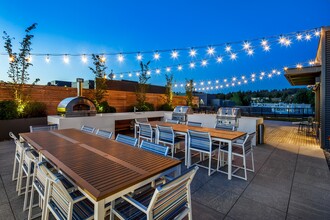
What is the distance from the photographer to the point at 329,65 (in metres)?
4.89

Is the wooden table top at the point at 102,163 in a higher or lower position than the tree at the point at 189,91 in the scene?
lower

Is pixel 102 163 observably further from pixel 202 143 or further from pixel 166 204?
pixel 202 143

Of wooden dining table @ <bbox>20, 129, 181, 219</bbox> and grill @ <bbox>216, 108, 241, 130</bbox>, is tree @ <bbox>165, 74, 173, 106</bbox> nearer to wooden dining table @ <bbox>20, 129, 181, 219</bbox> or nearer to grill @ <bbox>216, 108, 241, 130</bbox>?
grill @ <bbox>216, 108, 241, 130</bbox>

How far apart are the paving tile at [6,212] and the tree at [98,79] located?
4.64 m

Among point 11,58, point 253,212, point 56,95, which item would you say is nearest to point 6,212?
point 253,212

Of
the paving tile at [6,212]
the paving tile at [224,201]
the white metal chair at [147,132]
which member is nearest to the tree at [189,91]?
the white metal chair at [147,132]

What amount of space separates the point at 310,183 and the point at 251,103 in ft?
55.3

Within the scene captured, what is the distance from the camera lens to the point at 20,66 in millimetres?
5270

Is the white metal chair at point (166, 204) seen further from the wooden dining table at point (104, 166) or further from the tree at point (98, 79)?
the tree at point (98, 79)

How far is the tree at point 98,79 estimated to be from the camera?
21.0 ft

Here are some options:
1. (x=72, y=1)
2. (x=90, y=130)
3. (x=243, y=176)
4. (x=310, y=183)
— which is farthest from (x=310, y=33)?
(x=72, y=1)

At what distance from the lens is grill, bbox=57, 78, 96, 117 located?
4879 mm

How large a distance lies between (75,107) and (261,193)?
519 centimetres

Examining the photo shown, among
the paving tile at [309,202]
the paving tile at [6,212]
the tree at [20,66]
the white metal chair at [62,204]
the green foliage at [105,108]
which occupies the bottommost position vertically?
the paving tile at [309,202]
